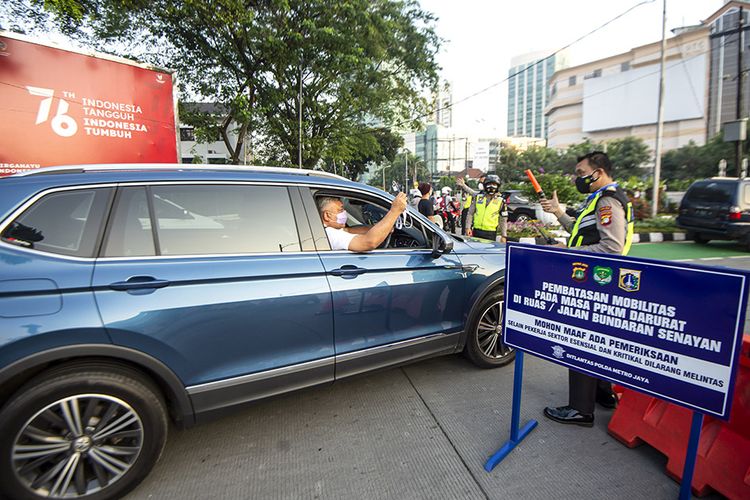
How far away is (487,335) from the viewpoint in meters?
3.47

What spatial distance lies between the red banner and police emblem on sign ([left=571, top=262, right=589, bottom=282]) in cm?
595

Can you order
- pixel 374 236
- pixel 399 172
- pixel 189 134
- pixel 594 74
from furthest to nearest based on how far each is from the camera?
pixel 399 172 < pixel 594 74 < pixel 189 134 < pixel 374 236

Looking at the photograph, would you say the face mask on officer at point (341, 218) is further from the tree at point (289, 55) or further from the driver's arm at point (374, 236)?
the tree at point (289, 55)

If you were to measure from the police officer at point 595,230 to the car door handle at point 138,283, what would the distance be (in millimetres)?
2574

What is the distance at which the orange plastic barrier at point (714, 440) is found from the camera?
197 cm

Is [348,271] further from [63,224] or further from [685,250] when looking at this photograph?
[685,250]

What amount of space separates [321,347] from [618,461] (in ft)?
6.09

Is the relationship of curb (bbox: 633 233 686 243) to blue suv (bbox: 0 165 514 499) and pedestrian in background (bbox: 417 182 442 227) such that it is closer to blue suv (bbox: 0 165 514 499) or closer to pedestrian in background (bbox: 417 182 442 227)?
pedestrian in background (bbox: 417 182 442 227)

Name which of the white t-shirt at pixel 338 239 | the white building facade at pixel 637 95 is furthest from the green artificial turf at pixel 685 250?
the white building facade at pixel 637 95

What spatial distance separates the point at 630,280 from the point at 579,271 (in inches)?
9.4

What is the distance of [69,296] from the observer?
→ 183 centimetres

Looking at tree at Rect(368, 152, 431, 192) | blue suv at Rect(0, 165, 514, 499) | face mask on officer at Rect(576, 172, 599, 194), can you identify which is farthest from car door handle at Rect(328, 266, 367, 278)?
tree at Rect(368, 152, 431, 192)

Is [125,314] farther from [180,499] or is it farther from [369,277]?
[369,277]

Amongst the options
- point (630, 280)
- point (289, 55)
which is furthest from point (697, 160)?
point (630, 280)
